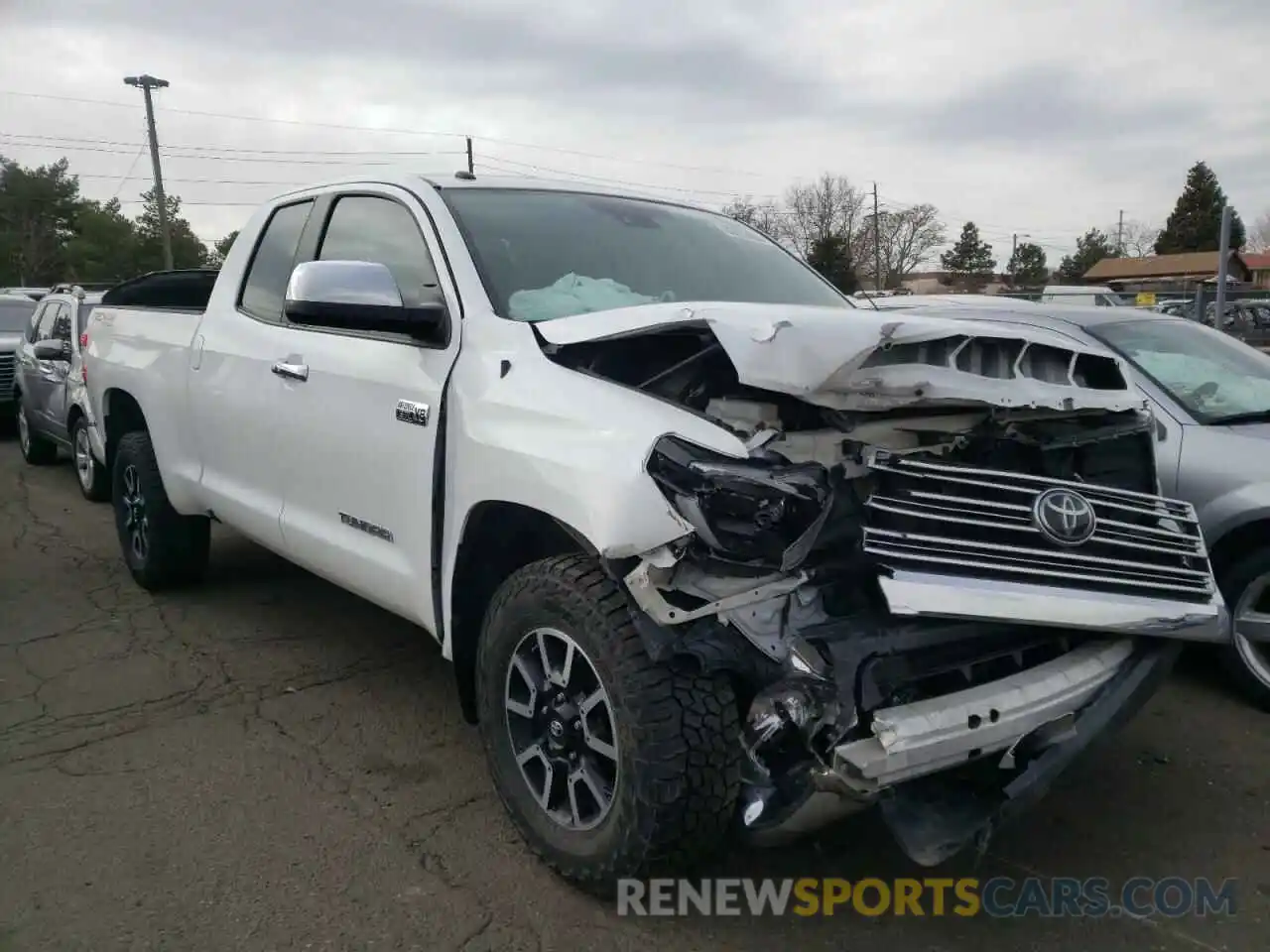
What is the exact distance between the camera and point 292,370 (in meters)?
4.05

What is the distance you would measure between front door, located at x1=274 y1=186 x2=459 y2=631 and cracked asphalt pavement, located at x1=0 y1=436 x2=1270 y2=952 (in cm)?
64

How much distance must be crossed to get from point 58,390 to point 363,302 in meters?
7.94

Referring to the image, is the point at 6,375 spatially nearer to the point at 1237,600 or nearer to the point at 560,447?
the point at 560,447

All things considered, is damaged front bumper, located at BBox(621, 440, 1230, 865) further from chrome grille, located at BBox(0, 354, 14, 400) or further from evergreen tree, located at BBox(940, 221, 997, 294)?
evergreen tree, located at BBox(940, 221, 997, 294)

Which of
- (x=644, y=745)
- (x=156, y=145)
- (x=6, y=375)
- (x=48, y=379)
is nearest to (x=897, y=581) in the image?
(x=644, y=745)

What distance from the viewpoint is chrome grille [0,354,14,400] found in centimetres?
1362

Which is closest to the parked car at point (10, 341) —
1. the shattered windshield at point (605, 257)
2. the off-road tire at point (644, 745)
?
the shattered windshield at point (605, 257)

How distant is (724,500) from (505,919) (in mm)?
1293

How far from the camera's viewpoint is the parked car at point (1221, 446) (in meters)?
4.30

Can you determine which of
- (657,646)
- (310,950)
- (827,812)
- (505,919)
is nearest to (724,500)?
(657,646)

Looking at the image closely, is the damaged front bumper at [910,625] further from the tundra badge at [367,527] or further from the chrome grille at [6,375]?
the chrome grille at [6,375]

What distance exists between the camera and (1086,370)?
3086 millimetres

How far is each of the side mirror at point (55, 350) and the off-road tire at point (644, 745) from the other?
26.9 ft

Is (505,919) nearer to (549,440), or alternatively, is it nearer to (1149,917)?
(549,440)
